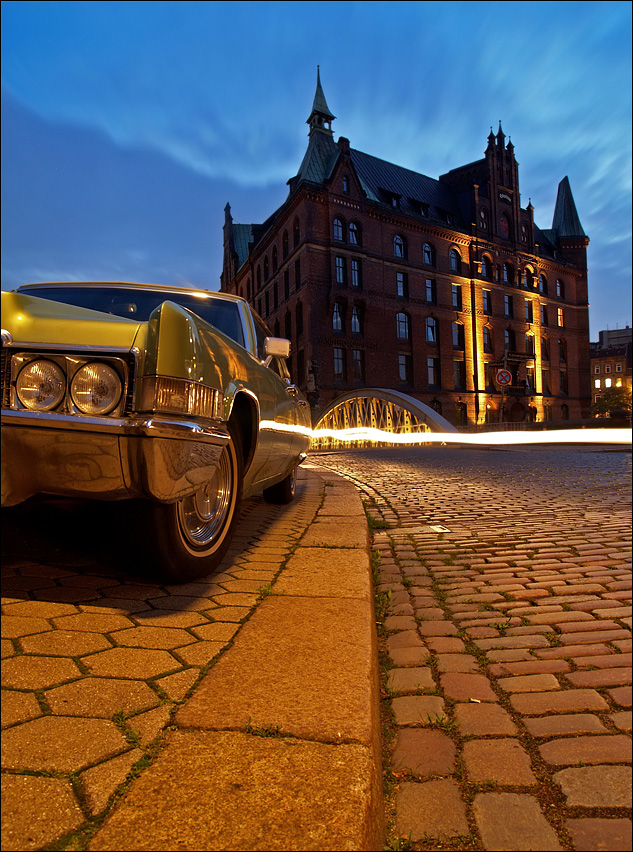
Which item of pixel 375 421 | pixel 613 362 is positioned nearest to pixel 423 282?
pixel 375 421

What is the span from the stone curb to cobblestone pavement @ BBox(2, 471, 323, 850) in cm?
8

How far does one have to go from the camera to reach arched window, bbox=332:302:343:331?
3731cm

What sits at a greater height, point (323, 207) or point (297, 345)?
point (323, 207)

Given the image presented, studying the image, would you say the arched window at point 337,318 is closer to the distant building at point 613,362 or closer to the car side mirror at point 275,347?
the car side mirror at point 275,347

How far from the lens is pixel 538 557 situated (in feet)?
13.6

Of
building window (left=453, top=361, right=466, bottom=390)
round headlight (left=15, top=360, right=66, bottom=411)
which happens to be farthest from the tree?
round headlight (left=15, top=360, right=66, bottom=411)

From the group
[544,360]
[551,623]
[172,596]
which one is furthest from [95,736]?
[544,360]

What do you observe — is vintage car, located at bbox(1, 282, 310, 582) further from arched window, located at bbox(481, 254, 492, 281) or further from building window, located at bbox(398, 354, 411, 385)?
arched window, located at bbox(481, 254, 492, 281)

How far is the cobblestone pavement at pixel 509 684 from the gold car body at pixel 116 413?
1.17m

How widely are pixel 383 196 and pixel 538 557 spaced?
41.8m

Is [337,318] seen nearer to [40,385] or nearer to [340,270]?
[340,270]

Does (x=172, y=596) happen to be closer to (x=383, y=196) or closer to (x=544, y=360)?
(x=383, y=196)

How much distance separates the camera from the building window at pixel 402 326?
135 ft

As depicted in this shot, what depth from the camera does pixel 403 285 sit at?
41.8 m
